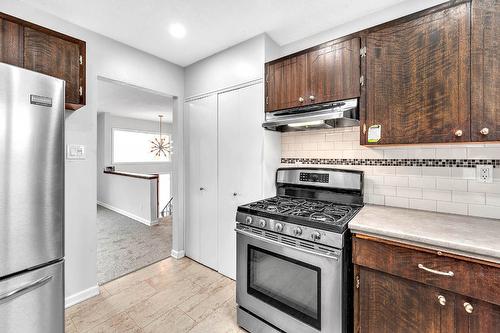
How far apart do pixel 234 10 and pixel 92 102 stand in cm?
158

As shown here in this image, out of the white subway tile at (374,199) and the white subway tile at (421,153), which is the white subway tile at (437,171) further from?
the white subway tile at (374,199)

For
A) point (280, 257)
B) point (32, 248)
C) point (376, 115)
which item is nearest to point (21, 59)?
point (32, 248)

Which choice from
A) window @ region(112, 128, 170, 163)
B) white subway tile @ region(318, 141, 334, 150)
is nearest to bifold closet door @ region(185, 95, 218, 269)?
white subway tile @ region(318, 141, 334, 150)

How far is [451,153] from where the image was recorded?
161 centimetres

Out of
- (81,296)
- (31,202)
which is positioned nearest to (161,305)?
(81,296)

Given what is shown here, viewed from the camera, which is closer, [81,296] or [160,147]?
[81,296]

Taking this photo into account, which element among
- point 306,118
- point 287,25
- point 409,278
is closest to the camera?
point 409,278

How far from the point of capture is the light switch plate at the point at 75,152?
2.07 m

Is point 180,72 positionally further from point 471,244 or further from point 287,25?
point 471,244

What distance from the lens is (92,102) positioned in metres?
2.21

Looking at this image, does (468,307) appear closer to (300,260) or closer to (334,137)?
(300,260)

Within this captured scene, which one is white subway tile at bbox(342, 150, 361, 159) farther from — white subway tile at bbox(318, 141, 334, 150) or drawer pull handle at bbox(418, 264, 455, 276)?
drawer pull handle at bbox(418, 264, 455, 276)

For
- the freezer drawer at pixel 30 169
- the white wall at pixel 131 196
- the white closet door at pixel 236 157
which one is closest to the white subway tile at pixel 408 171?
the white closet door at pixel 236 157

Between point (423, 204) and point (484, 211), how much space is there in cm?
32
